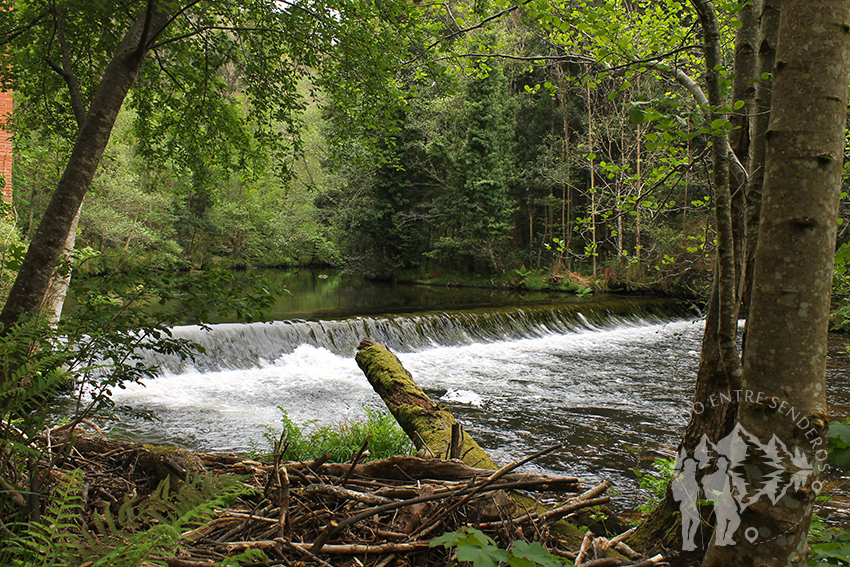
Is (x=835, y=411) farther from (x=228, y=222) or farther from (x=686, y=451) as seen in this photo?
(x=228, y=222)

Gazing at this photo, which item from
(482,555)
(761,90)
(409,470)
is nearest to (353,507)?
(409,470)

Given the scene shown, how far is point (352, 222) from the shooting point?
24.5 metres

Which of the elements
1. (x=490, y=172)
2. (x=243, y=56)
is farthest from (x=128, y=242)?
(x=243, y=56)

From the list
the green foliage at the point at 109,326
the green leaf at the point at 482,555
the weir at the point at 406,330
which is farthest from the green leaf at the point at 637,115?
the weir at the point at 406,330

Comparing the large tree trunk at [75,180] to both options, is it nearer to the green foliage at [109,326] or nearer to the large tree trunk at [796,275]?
the green foliage at [109,326]

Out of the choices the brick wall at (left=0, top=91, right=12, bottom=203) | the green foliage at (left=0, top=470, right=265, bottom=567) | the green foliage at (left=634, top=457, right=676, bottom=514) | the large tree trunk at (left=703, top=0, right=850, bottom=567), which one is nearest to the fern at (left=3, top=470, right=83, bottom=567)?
the green foliage at (left=0, top=470, right=265, bottom=567)

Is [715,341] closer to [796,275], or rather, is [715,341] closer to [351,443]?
[796,275]

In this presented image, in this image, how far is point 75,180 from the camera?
277 centimetres

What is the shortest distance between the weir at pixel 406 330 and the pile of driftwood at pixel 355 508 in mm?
6418

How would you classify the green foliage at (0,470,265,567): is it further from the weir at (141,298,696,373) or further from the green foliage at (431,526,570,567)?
the weir at (141,298,696,373)

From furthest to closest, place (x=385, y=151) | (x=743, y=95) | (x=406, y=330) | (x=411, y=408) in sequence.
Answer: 1. (x=406, y=330)
2. (x=385, y=151)
3. (x=411, y=408)
4. (x=743, y=95)

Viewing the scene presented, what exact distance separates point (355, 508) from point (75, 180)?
2.34 metres

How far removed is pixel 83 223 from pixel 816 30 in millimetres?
24686

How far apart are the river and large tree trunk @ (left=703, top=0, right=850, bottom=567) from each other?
2.73 meters
